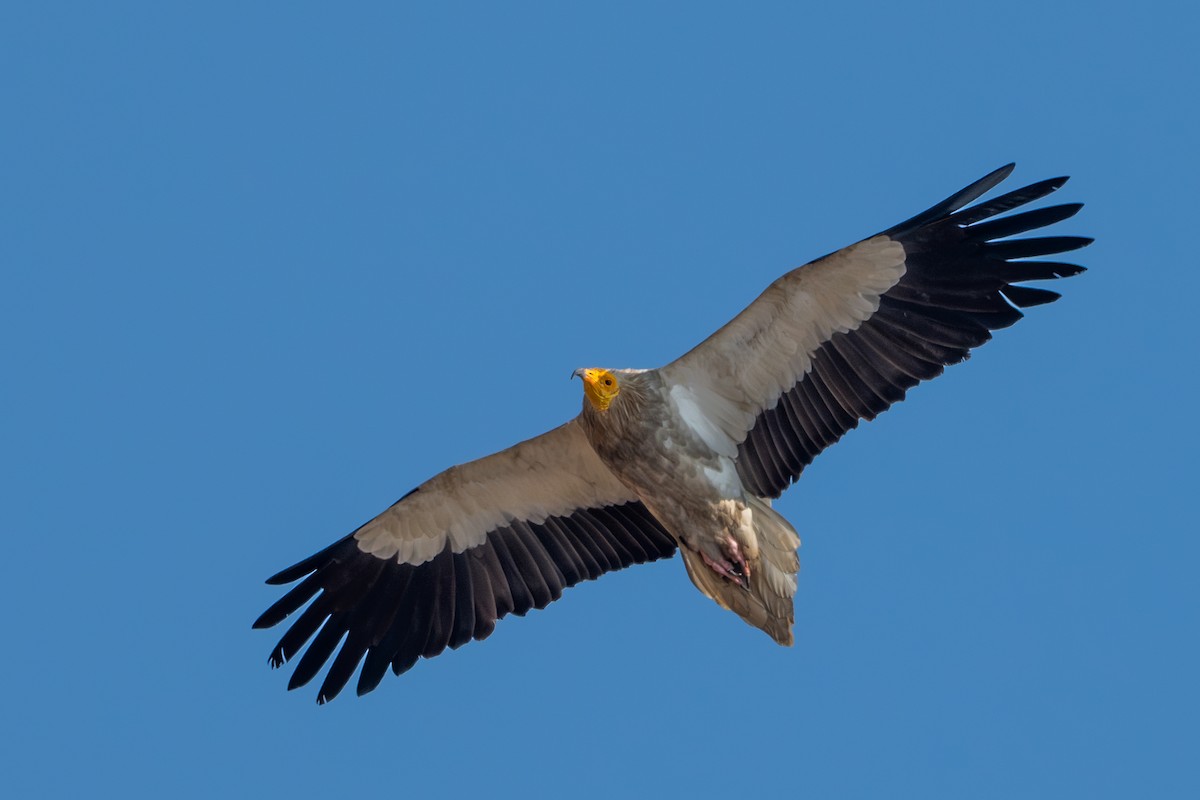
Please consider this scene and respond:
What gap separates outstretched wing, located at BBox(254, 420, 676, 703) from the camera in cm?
1392

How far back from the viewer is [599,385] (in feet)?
42.3

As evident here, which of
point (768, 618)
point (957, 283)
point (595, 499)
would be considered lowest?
point (768, 618)

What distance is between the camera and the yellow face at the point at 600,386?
42.3 feet

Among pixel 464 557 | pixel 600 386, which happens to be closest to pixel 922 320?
pixel 600 386

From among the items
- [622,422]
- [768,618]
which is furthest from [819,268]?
[768,618]

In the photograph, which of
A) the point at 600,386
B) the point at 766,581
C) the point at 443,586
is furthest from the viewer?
the point at 443,586

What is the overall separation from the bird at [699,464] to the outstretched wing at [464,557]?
0.01 m

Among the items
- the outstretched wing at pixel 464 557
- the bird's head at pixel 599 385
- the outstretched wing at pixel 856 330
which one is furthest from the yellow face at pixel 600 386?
the outstretched wing at pixel 464 557

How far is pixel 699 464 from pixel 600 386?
3.12 feet

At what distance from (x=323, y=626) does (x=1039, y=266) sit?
6.06 metres

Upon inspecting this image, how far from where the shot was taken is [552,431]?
13695mm

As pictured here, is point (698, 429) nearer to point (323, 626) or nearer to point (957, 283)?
point (957, 283)

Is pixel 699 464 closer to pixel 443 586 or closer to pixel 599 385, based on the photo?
pixel 599 385

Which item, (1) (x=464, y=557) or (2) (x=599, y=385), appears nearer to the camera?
(2) (x=599, y=385)
